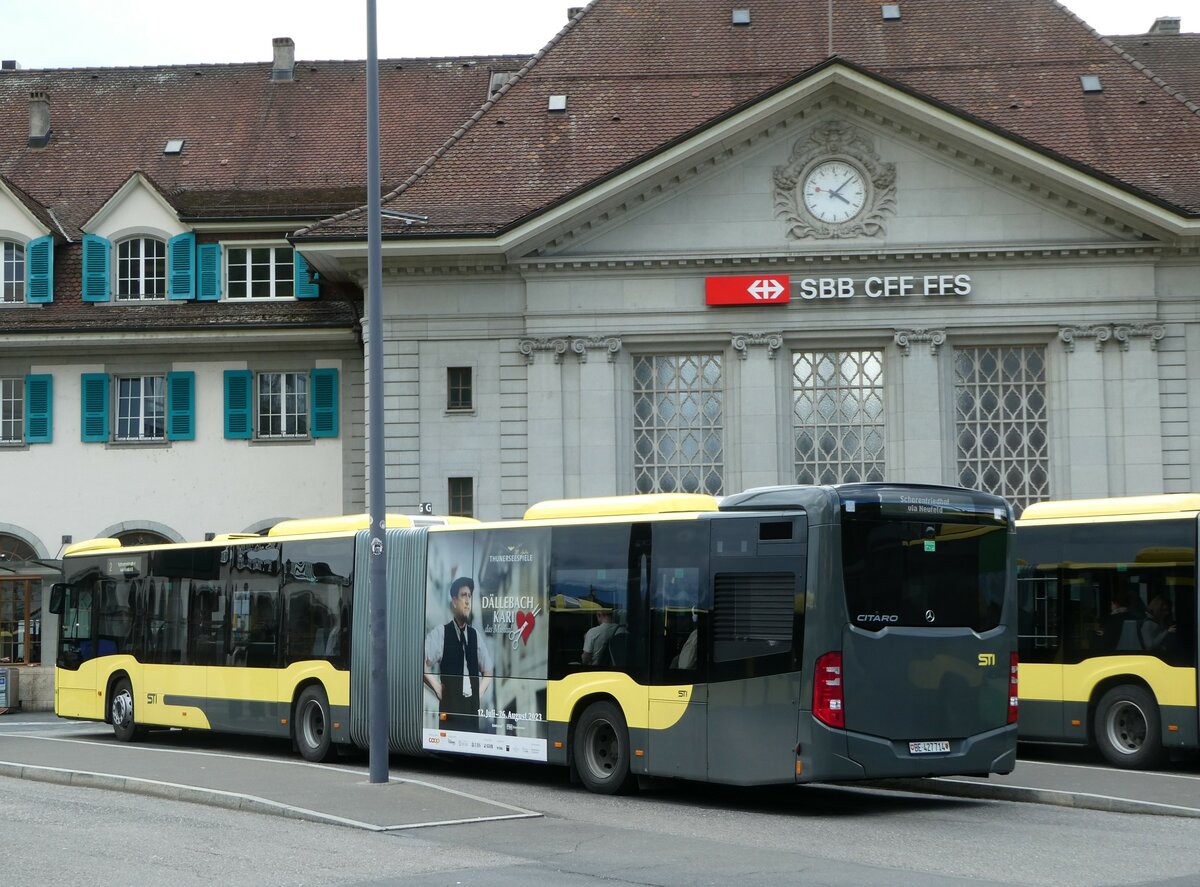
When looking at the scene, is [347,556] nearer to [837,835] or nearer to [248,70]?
[837,835]

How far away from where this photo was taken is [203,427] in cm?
3769

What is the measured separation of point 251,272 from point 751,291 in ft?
38.8

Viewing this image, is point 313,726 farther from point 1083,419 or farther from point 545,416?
point 1083,419

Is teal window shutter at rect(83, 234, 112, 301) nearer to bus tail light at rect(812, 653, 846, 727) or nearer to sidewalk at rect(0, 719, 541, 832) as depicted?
sidewalk at rect(0, 719, 541, 832)

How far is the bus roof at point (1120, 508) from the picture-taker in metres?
19.4

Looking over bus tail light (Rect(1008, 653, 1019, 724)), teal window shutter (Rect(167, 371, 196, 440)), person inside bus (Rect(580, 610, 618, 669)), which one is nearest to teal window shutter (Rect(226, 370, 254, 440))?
teal window shutter (Rect(167, 371, 196, 440))

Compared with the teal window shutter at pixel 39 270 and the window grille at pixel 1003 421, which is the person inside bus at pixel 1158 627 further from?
the teal window shutter at pixel 39 270

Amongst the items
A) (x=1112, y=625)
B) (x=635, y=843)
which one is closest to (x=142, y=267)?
(x=1112, y=625)

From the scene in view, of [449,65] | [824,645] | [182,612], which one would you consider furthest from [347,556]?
[449,65]

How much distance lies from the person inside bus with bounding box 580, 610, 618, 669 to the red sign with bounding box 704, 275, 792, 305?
52.4ft

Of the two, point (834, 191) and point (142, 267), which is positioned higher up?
point (834, 191)

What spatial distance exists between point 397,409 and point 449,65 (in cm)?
1440

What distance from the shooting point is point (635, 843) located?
1381 centimetres

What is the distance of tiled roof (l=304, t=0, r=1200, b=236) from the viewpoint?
3409 centimetres
